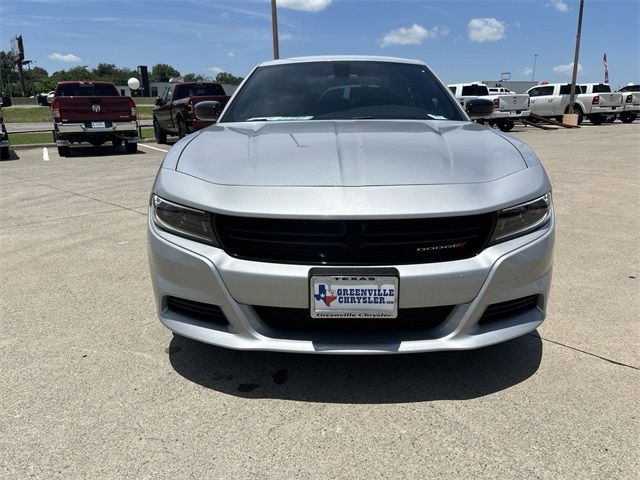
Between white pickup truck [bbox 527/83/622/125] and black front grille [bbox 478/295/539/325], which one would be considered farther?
white pickup truck [bbox 527/83/622/125]

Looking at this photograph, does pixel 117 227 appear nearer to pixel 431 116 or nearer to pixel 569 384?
pixel 431 116

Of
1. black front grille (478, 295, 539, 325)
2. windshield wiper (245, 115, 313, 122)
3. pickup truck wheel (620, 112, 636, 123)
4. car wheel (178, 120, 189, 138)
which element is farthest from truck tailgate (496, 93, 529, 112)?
black front grille (478, 295, 539, 325)

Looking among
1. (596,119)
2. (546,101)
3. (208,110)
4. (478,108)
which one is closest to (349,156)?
(208,110)

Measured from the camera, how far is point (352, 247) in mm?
2123

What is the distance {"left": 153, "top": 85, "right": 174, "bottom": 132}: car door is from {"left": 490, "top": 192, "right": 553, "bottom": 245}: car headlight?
43.2ft

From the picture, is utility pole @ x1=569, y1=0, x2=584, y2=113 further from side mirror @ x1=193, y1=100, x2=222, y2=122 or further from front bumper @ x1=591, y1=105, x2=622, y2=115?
side mirror @ x1=193, y1=100, x2=222, y2=122

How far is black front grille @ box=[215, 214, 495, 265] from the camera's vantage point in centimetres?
211

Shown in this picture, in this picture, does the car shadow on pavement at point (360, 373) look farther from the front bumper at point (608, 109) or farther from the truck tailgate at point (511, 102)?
the front bumper at point (608, 109)

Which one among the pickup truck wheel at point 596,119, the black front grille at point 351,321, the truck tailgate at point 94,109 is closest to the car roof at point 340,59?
the black front grille at point 351,321

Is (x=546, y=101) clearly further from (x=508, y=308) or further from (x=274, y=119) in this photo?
(x=508, y=308)

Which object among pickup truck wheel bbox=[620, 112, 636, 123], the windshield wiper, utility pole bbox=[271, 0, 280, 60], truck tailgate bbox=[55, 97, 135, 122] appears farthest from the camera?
pickup truck wheel bbox=[620, 112, 636, 123]

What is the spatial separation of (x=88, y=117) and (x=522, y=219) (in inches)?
492

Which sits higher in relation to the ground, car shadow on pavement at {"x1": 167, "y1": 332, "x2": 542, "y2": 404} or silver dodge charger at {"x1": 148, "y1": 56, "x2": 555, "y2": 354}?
silver dodge charger at {"x1": 148, "y1": 56, "x2": 555, "y2": 354}

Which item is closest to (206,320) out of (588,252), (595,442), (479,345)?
(479,345)
